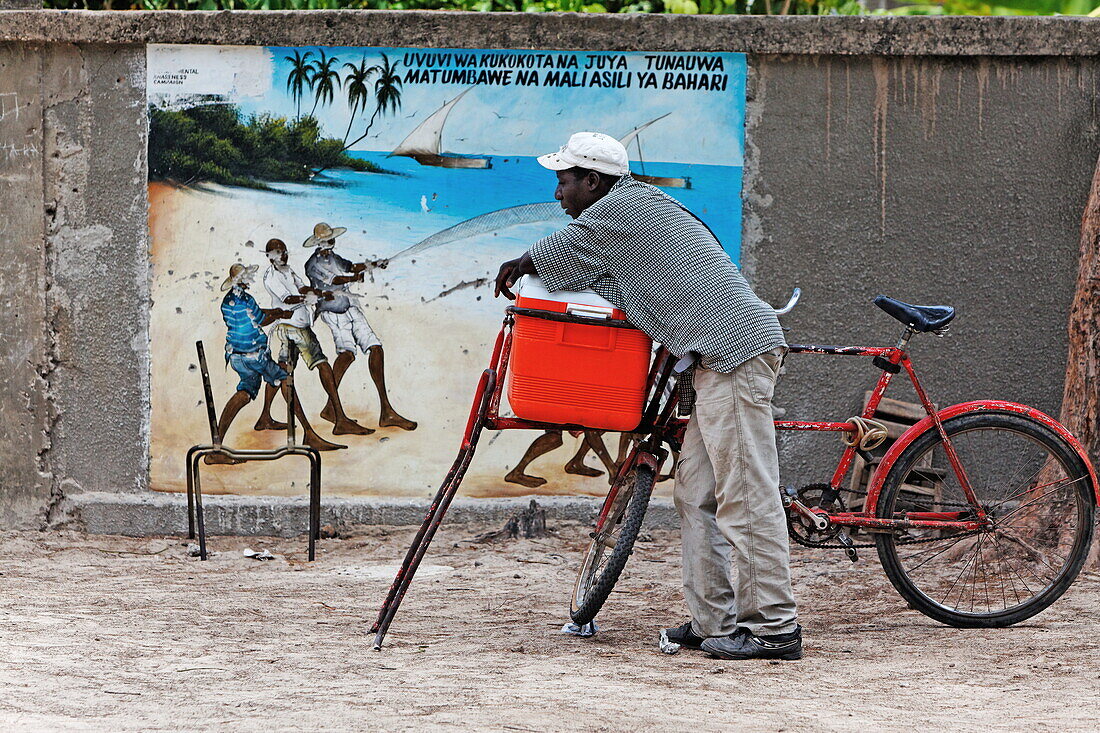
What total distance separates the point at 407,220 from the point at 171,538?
2.03 metres

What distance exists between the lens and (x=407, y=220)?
18.6ft

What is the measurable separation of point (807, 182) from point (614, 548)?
249 cm

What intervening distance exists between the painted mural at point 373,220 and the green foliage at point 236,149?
1 centimetres

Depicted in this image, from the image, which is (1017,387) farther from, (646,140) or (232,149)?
(232,149)

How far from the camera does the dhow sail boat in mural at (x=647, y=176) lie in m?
5.61

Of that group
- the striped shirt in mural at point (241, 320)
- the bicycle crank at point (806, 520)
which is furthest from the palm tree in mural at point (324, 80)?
the bicycle crank at point (806, 520)

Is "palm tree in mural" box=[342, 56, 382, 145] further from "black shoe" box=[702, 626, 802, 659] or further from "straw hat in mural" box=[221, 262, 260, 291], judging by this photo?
"black shoe" box=[702, 626, 802, 659]

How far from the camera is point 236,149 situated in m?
5.65

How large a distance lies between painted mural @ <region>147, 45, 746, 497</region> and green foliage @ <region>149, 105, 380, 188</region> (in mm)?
10

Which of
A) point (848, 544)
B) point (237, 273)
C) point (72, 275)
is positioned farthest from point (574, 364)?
point (72, 275)

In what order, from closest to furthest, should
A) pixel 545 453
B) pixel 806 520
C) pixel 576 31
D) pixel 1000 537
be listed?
pixel 806 520, pixel 1000 537, pixel 576 31, pixel 545 453

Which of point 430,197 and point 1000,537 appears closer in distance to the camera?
point 1000,537

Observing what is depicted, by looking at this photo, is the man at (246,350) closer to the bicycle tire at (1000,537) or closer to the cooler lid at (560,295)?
the cooler lid at (560,295)

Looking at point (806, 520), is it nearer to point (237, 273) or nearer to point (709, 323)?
point (709, 323)
